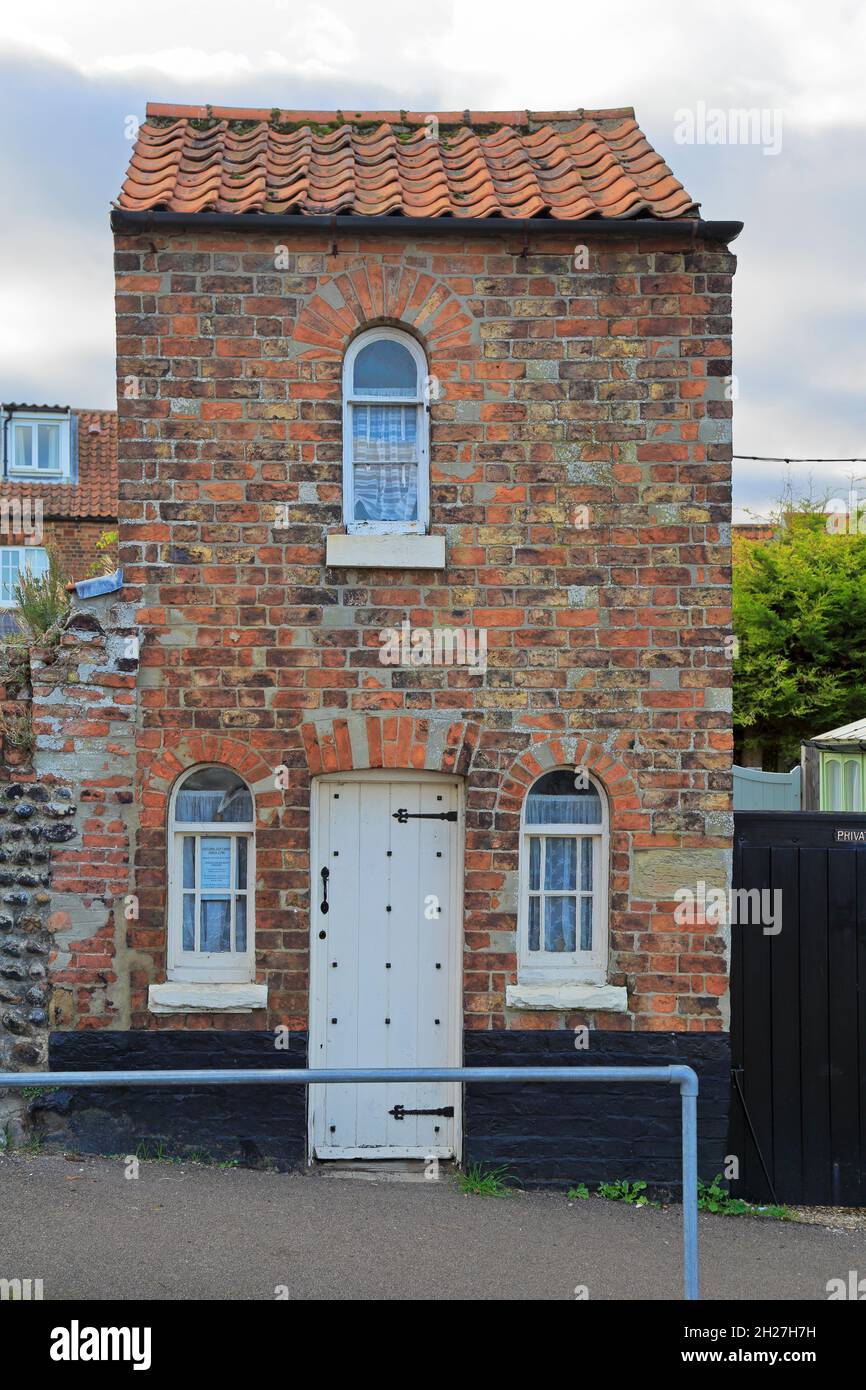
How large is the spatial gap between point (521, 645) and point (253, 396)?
7.32 ft

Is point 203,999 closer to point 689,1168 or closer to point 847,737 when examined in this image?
point 689,1168

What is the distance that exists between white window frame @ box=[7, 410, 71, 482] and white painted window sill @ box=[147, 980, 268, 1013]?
24.2m

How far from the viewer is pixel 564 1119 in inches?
289

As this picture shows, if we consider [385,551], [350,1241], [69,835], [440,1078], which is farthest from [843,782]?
[440,1078]

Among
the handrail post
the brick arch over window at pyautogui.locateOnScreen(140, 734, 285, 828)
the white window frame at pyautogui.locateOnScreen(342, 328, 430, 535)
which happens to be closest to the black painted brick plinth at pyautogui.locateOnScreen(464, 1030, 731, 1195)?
the brick arch over window at pyautogui.locateOnScreen(140, 734, 285, 828)

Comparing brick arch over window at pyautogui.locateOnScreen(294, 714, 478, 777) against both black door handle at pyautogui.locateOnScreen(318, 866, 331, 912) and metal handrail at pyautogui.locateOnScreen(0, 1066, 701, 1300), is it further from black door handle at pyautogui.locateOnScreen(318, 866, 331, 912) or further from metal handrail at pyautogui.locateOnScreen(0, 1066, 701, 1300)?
metal handrail at pyautogui.locateOnScreen(0, 1066, 701, 1300)

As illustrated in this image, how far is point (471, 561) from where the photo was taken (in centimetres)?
742

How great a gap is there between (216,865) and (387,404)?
303 cm

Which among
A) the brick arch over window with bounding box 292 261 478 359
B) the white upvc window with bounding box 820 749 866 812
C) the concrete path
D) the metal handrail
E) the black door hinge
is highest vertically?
the brick arch over window with bounding box 292 261 478 359

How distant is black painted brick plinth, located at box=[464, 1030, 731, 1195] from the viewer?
24.0 feet

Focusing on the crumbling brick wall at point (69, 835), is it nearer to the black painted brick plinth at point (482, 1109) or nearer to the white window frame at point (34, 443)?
the black painted brick plinth at point (482, 1109)

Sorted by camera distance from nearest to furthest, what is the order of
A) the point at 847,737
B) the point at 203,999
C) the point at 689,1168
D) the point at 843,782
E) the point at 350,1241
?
the point at 689,1168, the point at 350,1241, the point at 203,999, the point at 843,782, the point at 847,737

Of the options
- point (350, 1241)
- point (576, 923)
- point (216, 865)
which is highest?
point (216, 865)

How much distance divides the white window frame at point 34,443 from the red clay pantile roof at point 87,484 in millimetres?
216
